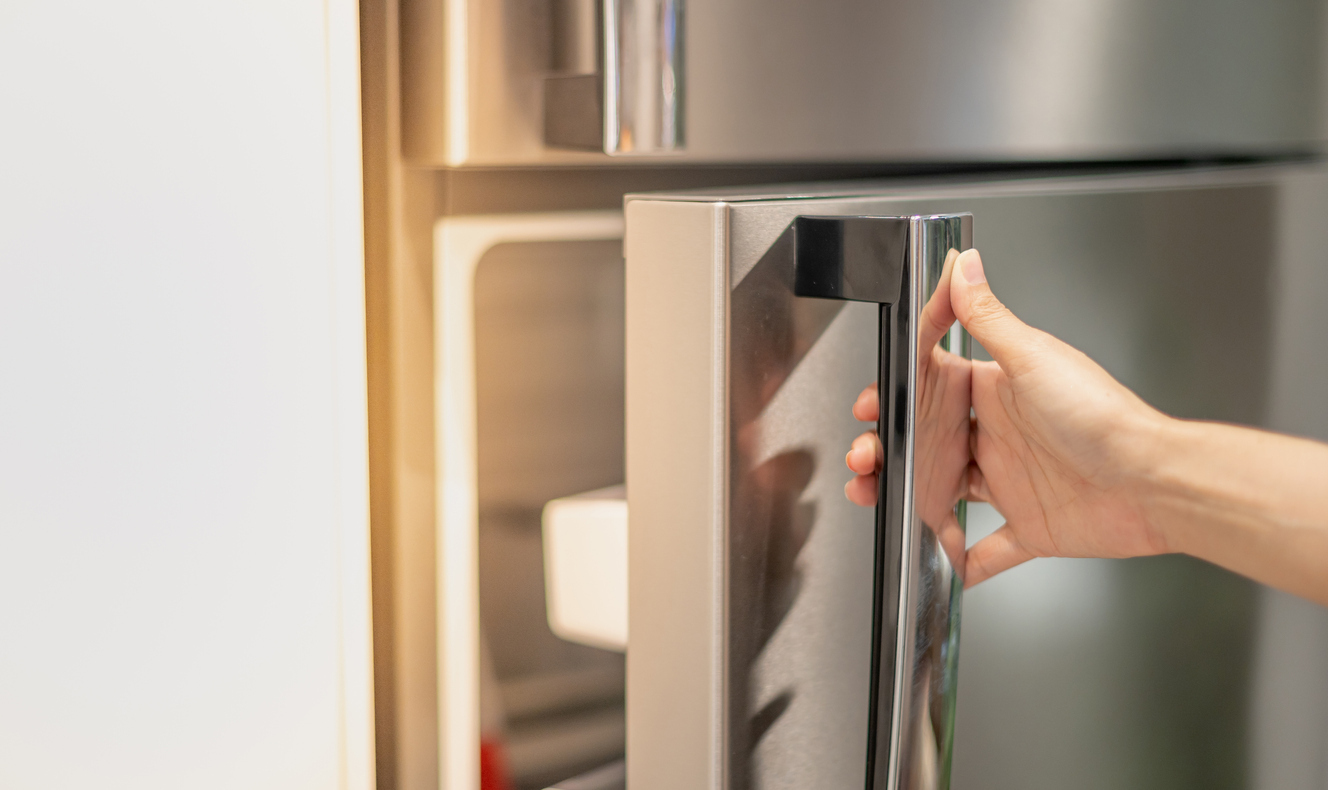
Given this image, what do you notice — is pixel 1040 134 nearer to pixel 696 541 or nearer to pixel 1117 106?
pixel 1117 106

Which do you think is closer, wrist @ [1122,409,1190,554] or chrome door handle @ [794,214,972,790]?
chrome door handle @ [794,214,972,790]

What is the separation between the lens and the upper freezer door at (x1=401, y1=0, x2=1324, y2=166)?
1.02 feet

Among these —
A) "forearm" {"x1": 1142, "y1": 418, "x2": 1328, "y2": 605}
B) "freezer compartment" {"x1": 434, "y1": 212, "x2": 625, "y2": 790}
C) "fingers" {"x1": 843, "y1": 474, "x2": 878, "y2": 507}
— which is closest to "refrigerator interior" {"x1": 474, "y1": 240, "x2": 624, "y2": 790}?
"freezer compartment" {"x1": 434, "y1": 212, "x2": 625, "y2": 790}

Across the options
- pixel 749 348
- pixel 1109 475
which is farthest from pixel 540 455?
pixel 1109 475

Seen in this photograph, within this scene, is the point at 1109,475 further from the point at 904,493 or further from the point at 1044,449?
the point at 904,493

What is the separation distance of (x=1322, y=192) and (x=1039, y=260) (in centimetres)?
25

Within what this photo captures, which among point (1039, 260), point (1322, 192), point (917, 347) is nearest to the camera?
point (917, 347)

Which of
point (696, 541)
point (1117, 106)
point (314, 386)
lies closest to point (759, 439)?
point (696, 541)

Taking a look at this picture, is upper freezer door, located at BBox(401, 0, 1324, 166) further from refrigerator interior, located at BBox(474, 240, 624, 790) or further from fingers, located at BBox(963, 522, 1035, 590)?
fingers, located at BBox(963, 522, 1035, 590)

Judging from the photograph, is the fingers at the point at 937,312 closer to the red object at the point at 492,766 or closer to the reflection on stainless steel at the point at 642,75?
the reflection on stainless steel at the point at 642,75

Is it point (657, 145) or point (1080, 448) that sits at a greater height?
Result: point (657, 145)

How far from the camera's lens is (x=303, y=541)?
1.05 ft

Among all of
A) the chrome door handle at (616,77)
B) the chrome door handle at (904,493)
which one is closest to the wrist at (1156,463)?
the chrome door handle at (904,493)

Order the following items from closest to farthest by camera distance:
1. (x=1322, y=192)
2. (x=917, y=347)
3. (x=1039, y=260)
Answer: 1. (x=917, y=347)
2. (x=1039, y=260)
3. (x=1322, y=192)
